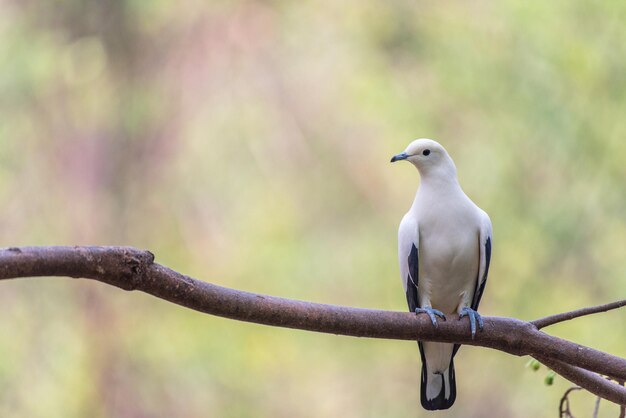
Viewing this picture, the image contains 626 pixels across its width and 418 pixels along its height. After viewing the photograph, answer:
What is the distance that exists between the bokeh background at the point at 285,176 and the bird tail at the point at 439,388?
3430 mm

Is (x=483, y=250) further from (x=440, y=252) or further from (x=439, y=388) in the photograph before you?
(x=439, y=388)

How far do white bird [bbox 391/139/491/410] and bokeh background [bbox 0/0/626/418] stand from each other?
11.3 ft

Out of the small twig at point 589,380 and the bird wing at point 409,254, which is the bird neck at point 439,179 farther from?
the small twig at point 589,380

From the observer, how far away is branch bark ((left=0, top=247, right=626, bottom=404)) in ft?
6.48

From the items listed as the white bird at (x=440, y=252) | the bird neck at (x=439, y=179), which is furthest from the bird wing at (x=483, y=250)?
the bird neck at (x=439, y=179)

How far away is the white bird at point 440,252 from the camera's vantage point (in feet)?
11.1

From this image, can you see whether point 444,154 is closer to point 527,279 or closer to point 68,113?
point 527,279

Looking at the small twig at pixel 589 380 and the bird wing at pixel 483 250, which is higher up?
the bird wing at pixel 483 250

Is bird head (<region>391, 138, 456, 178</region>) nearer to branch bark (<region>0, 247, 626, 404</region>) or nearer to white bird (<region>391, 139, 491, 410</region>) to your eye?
white bird (<region>391, 139, 491, 410</region>)

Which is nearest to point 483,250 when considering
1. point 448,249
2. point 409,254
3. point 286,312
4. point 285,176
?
point 448,249

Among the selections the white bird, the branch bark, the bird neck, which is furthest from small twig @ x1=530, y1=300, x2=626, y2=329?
the bird neck

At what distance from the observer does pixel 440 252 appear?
11.1 feet

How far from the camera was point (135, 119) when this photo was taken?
7.65 meters

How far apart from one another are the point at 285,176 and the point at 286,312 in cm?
519
